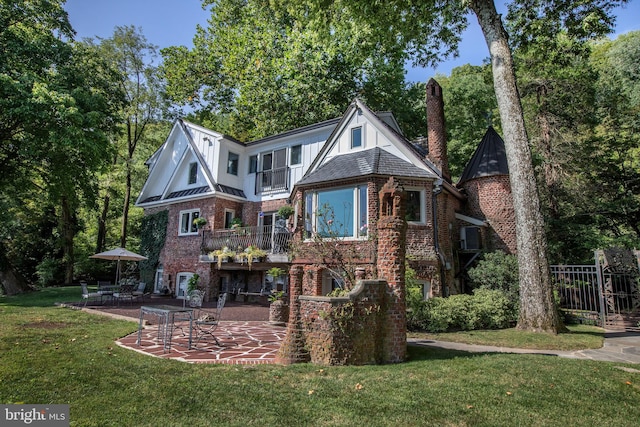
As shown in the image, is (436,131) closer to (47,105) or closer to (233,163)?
(233,163)

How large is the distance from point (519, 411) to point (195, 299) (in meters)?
8.30

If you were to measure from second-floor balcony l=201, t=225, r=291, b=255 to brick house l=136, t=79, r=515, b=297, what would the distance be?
0.18ft

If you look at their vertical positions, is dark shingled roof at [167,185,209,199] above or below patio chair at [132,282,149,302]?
above

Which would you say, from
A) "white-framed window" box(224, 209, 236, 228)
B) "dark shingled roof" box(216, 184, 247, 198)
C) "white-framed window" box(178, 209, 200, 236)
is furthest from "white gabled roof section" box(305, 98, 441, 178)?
"white-framed window" box(178, 209, 200, 236)

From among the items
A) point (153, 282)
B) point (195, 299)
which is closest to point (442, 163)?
point (195, 299)

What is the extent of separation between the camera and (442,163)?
16234 mm

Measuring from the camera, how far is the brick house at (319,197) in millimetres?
13750

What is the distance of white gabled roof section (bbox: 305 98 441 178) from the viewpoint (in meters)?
14.7

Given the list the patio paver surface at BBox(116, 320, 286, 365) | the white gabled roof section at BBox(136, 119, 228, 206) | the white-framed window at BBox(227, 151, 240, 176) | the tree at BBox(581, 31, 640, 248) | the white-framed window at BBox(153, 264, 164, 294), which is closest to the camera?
the patio paver surface at BBox(116, 320, 286, 365)

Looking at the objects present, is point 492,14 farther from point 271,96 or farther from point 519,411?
point 271,96

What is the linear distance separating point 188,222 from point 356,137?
1100cm

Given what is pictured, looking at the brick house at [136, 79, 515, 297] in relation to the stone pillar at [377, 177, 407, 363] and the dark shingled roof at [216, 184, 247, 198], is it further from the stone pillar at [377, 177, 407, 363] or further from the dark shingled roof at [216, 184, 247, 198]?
the stone pillar at [377, 177, 407, 363]

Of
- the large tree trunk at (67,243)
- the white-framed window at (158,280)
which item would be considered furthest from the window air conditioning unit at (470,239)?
the large tree trunk at (67,243)

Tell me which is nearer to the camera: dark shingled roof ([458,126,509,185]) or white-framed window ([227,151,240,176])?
dark shingled roof ([458,126,509,185])
